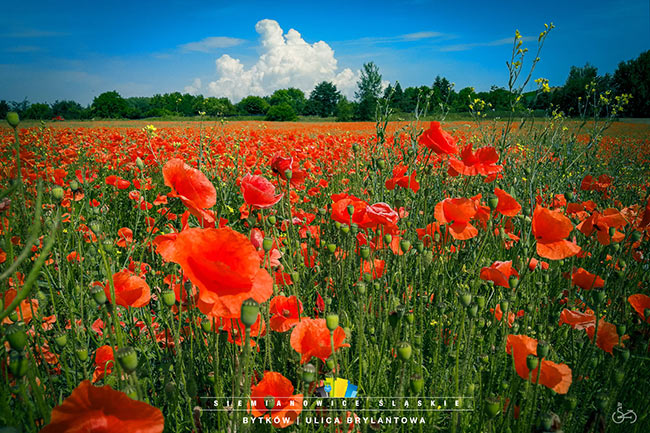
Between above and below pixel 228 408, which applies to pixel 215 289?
above

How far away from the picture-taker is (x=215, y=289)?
0.87 meters

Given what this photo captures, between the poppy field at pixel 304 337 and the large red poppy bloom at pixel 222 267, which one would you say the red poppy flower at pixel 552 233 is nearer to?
the poppy field at pixel 304 337

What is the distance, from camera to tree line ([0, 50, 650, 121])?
321cm

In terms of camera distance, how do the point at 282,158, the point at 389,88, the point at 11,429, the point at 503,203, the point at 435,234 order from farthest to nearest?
the point at 389,88, the point at 435,234, the point at 282,158, the point at 503,203, the point at 11,429

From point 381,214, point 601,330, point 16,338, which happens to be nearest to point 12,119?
point 16,338

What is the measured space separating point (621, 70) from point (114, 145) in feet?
130

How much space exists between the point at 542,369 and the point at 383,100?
235cm

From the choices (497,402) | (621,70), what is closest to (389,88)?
(497,402)

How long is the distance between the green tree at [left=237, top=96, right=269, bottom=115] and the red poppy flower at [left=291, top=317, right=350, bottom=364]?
64.2 meters

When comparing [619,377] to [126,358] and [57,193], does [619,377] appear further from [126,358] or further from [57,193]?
[57,193]

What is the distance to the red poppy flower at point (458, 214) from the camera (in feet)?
5.11

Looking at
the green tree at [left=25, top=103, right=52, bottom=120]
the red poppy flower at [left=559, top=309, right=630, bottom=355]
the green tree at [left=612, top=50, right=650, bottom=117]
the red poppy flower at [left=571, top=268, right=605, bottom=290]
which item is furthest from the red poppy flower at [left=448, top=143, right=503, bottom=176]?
the green tree at [left=612, top=50, right=650, bottom=117]

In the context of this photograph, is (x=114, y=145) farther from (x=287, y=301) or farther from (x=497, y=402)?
(x=497, y=402)

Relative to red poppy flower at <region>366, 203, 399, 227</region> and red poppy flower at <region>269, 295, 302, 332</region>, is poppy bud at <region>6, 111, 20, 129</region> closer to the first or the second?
red poppy flower at <region>269, 295, 302, 332</region>
